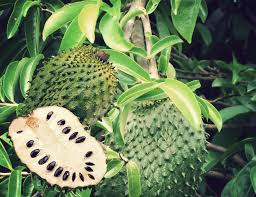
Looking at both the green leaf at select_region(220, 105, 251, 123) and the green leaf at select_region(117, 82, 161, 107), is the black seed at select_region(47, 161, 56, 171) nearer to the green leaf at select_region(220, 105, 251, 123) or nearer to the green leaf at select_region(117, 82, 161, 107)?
the green leaf at select_region(117, 82, 161, 107)

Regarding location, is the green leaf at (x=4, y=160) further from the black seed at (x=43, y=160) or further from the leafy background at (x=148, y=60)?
the black seed at (x=43, y=160)

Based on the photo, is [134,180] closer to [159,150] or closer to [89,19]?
[159,150]

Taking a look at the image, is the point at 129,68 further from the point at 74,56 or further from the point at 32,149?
the point at 32,149

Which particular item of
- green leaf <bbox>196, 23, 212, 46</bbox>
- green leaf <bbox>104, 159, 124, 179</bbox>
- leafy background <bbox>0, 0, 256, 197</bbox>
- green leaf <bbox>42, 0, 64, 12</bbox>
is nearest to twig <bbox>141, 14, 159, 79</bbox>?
leafy background <bbox>0, 0, 256, 197</bbox>

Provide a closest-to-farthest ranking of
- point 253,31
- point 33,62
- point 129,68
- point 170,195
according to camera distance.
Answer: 1. point 129,68
2. point 170,195
3. point 33,62
4. point 253,31

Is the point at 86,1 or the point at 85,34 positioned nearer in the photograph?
the point at 85,34

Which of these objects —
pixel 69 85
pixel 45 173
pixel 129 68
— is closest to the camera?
pixel 45 173

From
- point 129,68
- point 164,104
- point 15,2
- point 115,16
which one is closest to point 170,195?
point 164,104
